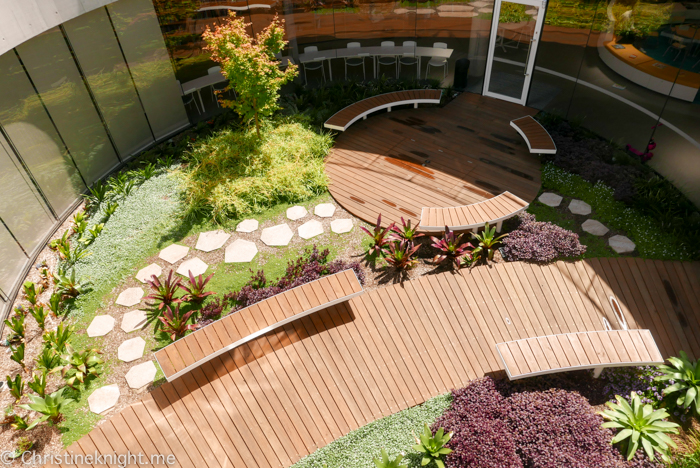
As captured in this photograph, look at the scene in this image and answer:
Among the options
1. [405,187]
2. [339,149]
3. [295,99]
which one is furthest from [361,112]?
[405,187]

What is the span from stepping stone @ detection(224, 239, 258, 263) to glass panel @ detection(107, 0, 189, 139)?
488 cm

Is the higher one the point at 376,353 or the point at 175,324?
the point at 175,324

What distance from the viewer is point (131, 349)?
731 centimetres

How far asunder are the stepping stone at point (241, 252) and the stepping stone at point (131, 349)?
203 centimetres

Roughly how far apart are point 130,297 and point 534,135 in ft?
30.3

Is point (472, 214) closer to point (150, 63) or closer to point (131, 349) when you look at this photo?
point (131, 349)

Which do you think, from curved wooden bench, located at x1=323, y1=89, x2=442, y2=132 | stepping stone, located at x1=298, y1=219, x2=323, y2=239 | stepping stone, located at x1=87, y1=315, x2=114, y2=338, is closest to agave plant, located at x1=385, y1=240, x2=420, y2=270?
stepping stone, located at x1=298, y1=219, x2=323, y2=239

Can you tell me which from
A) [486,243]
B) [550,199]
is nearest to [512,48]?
[550,199]

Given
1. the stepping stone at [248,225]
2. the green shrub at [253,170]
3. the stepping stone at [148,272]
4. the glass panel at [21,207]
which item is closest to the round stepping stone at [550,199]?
the green shrub at [253,170]

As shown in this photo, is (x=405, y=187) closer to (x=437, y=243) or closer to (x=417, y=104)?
(x=437, y=243)

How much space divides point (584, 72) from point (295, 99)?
7432mm

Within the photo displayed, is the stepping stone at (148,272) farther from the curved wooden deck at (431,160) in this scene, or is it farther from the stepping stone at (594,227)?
the stepping stone at (594,227)

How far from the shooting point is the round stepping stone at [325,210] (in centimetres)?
950

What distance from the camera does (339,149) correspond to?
11.5m
